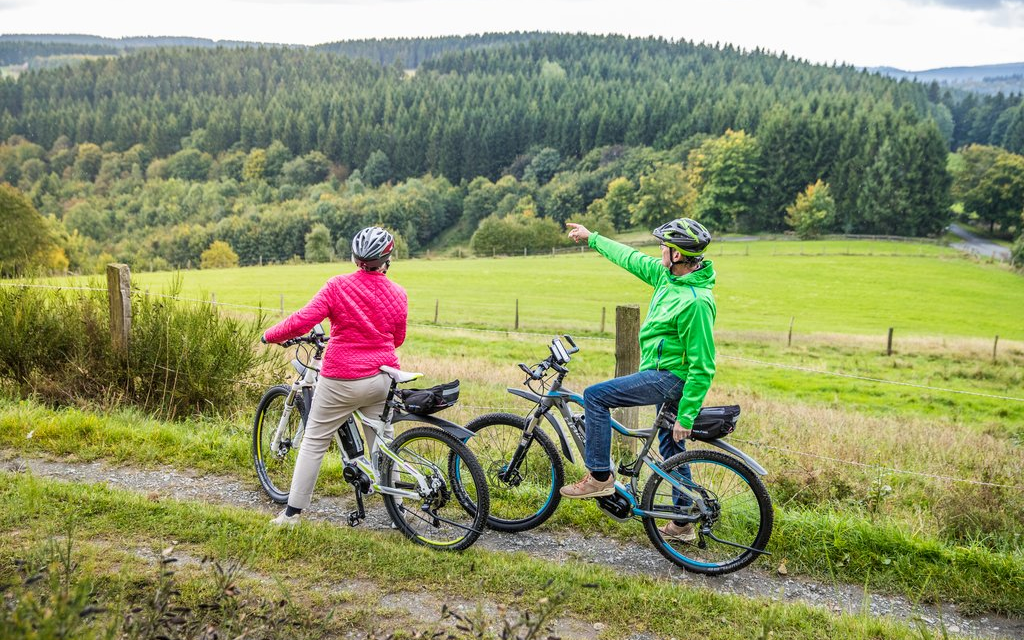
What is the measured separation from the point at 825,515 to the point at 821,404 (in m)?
12.4

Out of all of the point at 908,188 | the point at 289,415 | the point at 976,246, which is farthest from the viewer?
the point at 908,188

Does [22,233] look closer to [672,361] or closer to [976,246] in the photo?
[672,361]

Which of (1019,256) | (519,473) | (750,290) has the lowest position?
(750,290)

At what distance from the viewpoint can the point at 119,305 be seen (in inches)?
340

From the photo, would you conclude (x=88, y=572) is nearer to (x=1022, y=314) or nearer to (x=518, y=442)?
(x=518, y=442)

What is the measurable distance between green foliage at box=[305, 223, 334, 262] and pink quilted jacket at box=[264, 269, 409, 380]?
81423 mm

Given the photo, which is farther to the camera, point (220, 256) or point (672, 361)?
point (220, 256)

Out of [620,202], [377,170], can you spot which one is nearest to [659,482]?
[620,202]

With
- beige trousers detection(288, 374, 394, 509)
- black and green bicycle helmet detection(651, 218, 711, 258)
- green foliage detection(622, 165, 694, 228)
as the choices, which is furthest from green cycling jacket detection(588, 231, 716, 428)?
green foliage detection(622, 165, 694, 228)

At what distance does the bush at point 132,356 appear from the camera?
8.57 metres

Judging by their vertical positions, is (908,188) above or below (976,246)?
above

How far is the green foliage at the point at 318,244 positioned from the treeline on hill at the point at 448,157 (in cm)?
34

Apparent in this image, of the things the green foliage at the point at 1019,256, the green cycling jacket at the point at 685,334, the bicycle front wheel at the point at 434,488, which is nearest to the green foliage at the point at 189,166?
the green foliage at the point at 1019,256

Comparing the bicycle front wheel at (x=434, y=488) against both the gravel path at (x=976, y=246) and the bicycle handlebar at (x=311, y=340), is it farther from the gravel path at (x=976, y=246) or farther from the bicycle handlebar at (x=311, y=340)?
the gravel path at (x=976, y=246)
